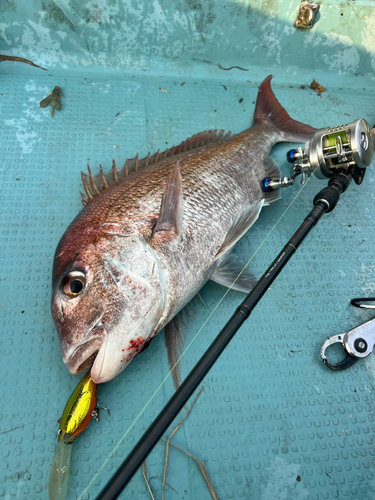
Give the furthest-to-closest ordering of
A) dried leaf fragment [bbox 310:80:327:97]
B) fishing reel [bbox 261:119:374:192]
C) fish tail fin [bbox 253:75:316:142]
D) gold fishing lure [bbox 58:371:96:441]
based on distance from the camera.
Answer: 1. dried leaf fragment [bbox 310:80:327:97]
2. fish tail fin [bbox 253:75:316:142]
3. fishing reel [bbox 261:119:374:192]
4. gold fishing lure [bbox 58:371:96:441]

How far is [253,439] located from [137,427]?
0.55 m

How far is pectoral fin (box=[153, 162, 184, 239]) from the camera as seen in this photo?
1.47 m

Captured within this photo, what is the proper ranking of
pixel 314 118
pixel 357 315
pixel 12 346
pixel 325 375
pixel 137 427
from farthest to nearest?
pixel 314 118 < pixel 357 315 < pixel 325 375 < pixel 12 346 < pixel 137 427

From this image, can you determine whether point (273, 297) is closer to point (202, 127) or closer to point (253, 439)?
point (253, 439)

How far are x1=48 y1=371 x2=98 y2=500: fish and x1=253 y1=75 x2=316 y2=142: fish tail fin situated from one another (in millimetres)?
2029

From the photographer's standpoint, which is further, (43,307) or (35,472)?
(43,307)

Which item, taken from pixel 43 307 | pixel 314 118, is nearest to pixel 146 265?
pixel 43 307

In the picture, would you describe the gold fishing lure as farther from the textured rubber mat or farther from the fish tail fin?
the fish tail fin

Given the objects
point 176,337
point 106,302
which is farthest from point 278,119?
point 106,302

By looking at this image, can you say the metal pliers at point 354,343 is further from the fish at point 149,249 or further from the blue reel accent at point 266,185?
the blue reel accent at point 266,185

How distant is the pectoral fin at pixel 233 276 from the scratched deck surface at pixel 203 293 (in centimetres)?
12

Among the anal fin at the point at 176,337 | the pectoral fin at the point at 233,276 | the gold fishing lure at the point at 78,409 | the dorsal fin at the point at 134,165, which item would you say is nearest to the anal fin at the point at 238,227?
the pectoral fin at the point at 233,276

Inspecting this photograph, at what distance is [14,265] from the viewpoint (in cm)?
178

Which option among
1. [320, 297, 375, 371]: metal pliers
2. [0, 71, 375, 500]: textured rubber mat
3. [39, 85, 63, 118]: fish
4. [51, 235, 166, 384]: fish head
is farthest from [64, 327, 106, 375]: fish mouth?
[39, 85, 63, 118]: fish
